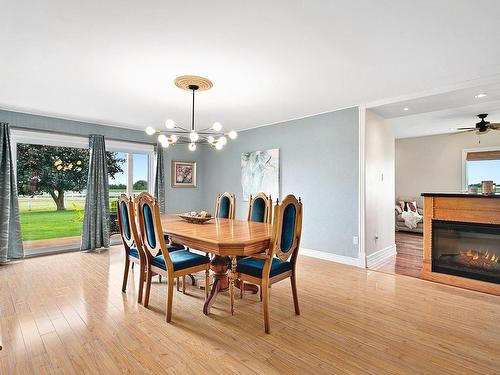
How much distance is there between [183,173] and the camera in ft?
21.3

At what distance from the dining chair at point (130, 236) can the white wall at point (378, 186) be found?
10.2 feet

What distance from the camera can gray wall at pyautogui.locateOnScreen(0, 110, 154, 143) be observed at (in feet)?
14.3

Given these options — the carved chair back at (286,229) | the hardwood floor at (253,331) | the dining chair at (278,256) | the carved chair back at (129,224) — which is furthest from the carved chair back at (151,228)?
the carved chair back at (286,229)

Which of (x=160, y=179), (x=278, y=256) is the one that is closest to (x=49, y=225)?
(x=160, y=179)

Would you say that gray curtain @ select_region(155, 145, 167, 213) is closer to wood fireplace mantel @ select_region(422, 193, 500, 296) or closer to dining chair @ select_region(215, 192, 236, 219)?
dining chair @ select_region(215, 192, 236, 219)

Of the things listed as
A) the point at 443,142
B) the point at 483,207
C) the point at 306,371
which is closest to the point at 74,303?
the point at 306,371

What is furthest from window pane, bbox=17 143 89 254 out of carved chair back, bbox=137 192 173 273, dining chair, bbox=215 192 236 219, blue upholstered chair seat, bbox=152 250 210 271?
blue upholstered chair seat, bbox=152 250 210 271

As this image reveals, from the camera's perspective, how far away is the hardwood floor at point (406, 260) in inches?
154

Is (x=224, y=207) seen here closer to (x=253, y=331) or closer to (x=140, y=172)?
(x=253, y=331)

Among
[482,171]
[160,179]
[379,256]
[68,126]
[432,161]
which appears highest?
[68,126]

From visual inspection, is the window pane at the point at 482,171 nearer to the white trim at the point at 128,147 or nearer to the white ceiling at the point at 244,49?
the white ceiling at the point at 244,49

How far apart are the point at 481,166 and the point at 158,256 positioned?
753cm

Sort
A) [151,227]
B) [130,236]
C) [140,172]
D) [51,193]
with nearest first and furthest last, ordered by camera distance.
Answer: [151,227], [130,236], [51,193], [140,172]

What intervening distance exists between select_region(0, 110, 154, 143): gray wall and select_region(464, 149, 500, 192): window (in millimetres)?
7458
